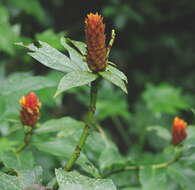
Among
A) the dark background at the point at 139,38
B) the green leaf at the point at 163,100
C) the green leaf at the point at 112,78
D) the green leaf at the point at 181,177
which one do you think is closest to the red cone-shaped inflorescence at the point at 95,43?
the green leaf at the point at 112,78

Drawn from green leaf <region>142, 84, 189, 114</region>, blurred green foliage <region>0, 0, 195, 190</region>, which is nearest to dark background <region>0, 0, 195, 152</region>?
blurred green foliage <region>0, 0, 195, 190</region>

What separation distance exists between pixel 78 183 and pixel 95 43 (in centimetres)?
42

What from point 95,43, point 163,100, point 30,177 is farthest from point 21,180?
point 163,100

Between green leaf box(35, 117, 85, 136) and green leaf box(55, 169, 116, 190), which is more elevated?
green leaf box(55, 169, 116, 190)

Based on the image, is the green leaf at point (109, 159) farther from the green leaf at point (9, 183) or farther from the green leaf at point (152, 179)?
the green leaf at point (9, 183)

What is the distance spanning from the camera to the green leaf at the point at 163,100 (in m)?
3.69

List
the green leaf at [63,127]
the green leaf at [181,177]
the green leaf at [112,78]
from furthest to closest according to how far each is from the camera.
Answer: the green leaf at [181,177], the green leaf at [63,127], the green leaf at [112,78]

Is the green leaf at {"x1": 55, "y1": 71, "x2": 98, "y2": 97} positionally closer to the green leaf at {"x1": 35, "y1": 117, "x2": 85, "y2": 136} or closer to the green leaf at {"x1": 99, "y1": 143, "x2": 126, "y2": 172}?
the green leaf at {"x1": 35, "y1": 117, "x2": 85, "y2": 136}

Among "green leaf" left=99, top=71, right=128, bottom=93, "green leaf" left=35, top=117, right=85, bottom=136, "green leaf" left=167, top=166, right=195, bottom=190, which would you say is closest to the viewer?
"green leaf" left=99, top=71, right=128, bottom=93

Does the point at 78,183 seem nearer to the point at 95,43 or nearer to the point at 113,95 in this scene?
the point at 95,43

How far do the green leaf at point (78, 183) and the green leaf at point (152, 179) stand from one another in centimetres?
84

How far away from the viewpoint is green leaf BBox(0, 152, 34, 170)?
179 cm

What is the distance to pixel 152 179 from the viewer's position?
214 centimetres

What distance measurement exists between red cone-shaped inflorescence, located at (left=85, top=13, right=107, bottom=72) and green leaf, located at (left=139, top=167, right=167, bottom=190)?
0.86 meters
